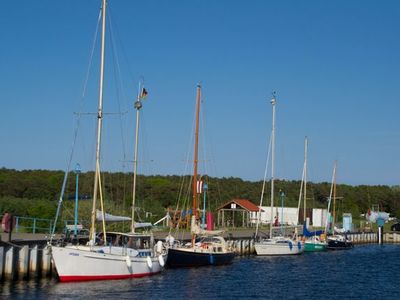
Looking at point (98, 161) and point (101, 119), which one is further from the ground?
point (101, 119)

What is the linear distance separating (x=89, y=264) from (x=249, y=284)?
11.1 metres

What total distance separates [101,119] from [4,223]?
9.14 m

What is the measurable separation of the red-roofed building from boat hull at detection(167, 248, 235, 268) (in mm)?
48748

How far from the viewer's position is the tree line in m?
72.8

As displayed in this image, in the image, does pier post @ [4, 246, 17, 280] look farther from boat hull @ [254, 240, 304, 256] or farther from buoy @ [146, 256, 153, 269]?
boat hull @ [254, 240, 304, 256]

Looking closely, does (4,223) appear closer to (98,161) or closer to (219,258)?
(98,161)

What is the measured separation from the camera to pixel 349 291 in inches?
1674

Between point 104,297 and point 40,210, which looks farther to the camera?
point 40,210

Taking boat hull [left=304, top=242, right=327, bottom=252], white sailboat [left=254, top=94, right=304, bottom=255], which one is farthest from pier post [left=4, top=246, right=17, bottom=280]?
boat hull [left=304, top=242, right=327, bottom=252]

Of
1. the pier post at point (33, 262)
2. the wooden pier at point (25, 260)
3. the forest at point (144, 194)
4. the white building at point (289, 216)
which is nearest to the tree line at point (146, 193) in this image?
the forest at point (144, 194)

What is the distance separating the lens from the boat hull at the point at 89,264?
126 feet

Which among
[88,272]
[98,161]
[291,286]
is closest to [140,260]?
[88,272]

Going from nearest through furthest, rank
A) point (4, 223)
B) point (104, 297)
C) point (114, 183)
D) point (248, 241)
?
point (104, 297) < point (4, 223) < point (248, 241) < point (114, 183)

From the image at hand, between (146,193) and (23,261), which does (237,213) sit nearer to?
(146,193)
